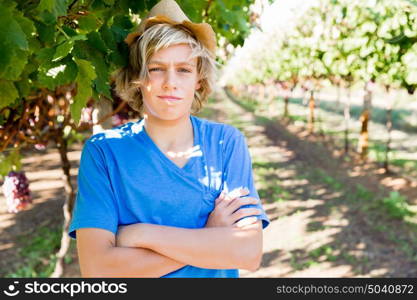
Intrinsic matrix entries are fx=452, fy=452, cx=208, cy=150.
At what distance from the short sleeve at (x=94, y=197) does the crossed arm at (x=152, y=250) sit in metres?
0.03

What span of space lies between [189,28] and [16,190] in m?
2.60

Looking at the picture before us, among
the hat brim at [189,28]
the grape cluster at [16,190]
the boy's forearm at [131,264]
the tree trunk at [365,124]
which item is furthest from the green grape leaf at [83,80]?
the tree trunk at [365,124]

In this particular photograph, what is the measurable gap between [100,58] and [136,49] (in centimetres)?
24

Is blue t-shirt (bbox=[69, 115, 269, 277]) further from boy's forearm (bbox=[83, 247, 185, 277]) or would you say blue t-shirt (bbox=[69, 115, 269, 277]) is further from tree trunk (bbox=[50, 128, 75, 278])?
tree trunk (bbox=[50, 128, 75, 278])

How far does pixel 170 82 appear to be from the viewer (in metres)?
1.54

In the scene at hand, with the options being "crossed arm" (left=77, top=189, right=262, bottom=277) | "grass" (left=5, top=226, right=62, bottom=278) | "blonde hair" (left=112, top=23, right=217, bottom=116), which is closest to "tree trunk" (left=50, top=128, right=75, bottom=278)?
"grass" (left=5, top=226, right=62, bottom=278)

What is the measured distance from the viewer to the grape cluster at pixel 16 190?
3605 millimetres

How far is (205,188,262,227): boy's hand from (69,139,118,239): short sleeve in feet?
1.14

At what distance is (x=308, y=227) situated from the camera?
828 centimetres

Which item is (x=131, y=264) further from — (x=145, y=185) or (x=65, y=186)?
(x=65, y=186)

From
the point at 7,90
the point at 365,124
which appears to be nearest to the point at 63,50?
the point at 7,90

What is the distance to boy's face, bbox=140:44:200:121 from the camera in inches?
61.4

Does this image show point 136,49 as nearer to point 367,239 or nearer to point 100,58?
point 100,58

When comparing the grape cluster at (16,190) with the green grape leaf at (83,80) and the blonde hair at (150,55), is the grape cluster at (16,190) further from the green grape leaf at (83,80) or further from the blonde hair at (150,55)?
the green grape leaf at (83,80)
